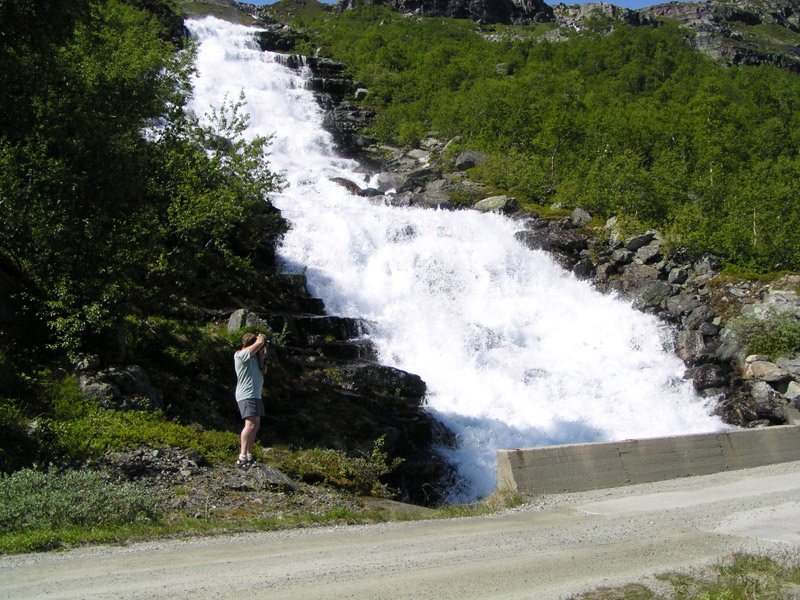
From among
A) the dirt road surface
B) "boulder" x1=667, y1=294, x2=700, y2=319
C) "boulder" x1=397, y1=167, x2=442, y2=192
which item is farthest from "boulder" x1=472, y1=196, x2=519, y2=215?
the dirt road surface

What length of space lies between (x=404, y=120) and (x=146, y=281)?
2106 inches

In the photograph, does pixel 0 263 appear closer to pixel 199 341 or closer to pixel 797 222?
pixel 199 341

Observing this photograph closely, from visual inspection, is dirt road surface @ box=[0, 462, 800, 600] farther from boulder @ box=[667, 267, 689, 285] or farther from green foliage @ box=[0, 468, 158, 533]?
boulder @ box=[667, 267, 689, 285]

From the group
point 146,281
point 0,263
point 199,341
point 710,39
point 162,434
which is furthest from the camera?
point 710,39

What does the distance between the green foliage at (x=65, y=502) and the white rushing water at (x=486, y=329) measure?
9131 millimetres

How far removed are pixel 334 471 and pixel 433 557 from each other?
456cm

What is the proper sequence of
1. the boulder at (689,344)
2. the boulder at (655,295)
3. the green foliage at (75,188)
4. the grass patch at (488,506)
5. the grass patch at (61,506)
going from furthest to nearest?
the boulder at (655,295), the boulder at (689,344), the green foliage at (75,188), the grass patch at (488,506), the grass patch at (61,506)

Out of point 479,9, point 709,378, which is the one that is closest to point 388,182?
point 709,378

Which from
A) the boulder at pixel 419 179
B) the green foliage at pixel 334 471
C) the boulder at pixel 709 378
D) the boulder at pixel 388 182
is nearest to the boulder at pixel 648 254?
the boulder at pixel 709 378

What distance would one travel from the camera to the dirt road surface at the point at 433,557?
15.4 ft

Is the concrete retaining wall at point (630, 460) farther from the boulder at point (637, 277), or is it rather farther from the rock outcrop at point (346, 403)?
the boulder at point (637, 277)

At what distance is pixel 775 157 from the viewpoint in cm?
4791

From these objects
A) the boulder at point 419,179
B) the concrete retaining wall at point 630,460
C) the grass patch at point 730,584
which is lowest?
the concrete retaining wall at point 630,460

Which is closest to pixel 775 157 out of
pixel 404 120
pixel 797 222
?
pixel 797 222
